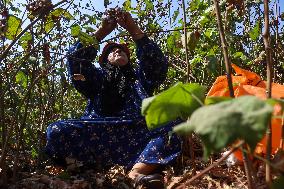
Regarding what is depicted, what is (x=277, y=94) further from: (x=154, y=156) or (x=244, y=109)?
(x=244, y=109)

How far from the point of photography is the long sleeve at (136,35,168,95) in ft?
9.98

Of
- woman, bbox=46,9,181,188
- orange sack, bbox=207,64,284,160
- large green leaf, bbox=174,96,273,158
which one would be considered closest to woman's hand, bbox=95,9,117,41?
woman, bbox=46,9,181,188

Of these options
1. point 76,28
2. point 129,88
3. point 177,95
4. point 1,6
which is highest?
point 1,6

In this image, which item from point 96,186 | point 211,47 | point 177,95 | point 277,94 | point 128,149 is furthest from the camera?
point 211,47

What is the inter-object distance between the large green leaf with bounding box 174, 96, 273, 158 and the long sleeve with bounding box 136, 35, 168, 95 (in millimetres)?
2438

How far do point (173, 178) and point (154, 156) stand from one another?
0.90ft

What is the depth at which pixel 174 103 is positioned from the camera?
2.88 feet

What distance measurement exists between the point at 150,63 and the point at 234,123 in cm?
252

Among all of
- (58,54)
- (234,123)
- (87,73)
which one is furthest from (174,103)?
(87,73)

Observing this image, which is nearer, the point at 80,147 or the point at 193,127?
the point at 193,127

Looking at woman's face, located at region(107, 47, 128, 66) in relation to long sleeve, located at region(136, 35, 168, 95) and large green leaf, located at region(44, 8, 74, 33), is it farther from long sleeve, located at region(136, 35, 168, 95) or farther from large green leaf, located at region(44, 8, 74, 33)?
large green leaf, located at region(44, 8, 74, 33)

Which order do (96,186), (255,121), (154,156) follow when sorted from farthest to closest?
(154,156) < (96,186) < (255,121)

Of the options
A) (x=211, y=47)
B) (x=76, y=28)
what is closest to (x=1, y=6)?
(x=76, y=28)

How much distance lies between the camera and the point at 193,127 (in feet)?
2.10
